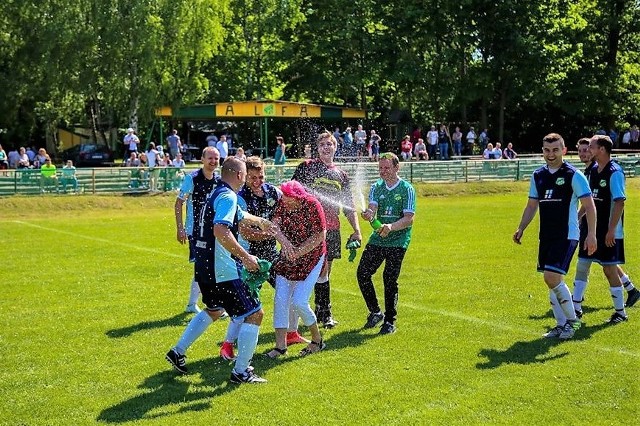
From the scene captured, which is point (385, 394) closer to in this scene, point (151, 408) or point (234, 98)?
point (151, 408)

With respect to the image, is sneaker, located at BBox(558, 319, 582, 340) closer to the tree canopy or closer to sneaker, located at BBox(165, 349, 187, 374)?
sneaker, located at BBox(165, 349, 187, 374)

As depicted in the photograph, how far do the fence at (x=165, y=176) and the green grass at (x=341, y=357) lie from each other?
1341 centimetres

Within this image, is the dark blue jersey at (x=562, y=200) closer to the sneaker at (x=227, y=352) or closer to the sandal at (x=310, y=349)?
the sandal at (x=310, y=349)

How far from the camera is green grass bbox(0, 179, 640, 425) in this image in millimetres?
6520

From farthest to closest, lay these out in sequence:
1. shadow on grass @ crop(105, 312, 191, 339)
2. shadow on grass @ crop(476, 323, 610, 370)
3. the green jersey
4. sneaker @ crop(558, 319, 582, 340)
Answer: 1. shadow on grass @ crop(105, 312, 191, 339)
2. the green jersey
3. sneaker @ crop(558, 319, 582, 340)
4. shadow on grass @ crop(476, 323, 610, 370)

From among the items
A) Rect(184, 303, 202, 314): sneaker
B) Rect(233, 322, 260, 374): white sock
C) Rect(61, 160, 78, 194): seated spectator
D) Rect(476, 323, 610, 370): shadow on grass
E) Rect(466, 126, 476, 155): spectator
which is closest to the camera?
Rect(233, 322, 260, 374): white sock

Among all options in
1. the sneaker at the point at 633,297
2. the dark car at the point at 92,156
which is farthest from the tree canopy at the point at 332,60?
the sneaker at the point at 633,297

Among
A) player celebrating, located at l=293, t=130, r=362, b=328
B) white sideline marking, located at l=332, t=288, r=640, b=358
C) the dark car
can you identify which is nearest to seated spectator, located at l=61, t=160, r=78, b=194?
the dark car

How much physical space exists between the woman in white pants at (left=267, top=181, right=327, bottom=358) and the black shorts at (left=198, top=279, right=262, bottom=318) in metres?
0.73

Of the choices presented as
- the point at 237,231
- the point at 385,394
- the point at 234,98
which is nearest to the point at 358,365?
the point at 385,394

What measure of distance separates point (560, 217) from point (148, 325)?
455cm

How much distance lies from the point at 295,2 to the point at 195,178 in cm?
4849

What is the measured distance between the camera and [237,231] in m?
7.45

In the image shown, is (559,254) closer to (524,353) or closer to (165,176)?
(524,353)
